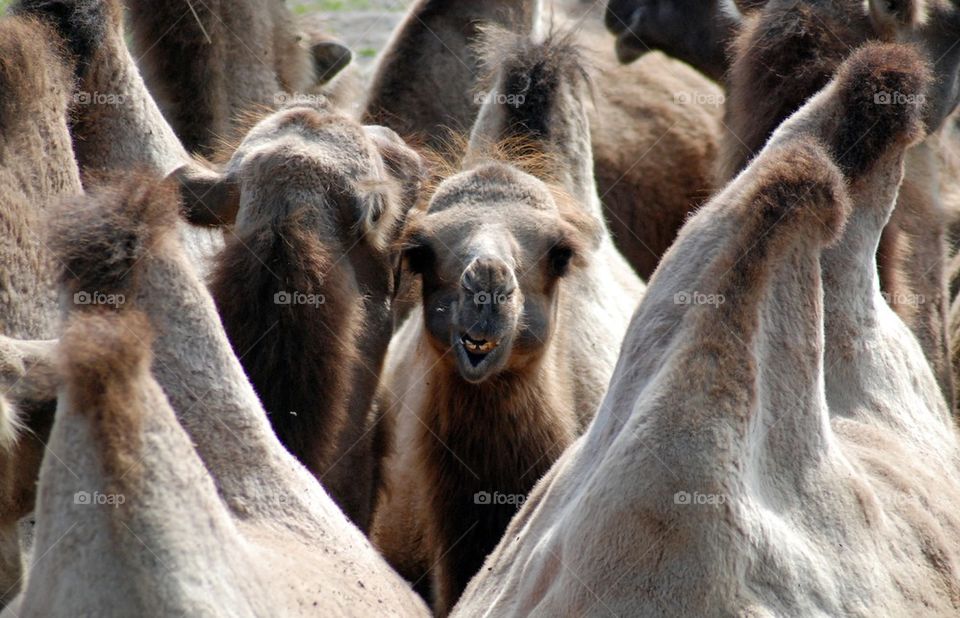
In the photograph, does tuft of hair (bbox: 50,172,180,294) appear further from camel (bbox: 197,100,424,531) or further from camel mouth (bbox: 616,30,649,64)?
camel mouth (bbox: 616,30,649,64)

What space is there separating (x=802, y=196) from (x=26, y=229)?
7.64ft

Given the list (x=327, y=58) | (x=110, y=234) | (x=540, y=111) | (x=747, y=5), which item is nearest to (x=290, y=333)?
(x=110, y=234)

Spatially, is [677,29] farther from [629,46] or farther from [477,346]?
[477,346]

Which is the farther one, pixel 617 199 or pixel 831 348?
pixel 617 199

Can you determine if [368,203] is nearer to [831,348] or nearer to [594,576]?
[831,348]

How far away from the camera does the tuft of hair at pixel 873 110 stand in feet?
12.9

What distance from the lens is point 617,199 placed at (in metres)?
8.75

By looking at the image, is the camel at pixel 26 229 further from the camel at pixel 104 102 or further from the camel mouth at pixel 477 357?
the camel mouth at pixel 477 357

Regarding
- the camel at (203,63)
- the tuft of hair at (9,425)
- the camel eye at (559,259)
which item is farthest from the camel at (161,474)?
the camel at (203,63)

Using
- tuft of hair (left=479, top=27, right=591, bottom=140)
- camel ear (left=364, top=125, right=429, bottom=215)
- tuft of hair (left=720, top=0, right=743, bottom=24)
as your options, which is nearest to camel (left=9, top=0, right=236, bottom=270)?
camel ear (left=364, top=125, right=429, bottom=215)

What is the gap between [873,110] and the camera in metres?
3.92

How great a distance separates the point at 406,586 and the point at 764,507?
1.11m

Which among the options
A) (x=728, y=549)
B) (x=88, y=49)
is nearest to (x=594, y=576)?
(x=728, y=549)

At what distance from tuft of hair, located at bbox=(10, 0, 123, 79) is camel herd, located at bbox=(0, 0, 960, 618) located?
11mm
